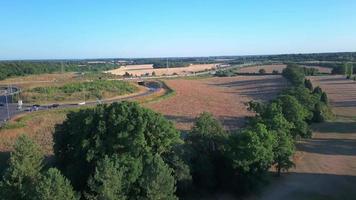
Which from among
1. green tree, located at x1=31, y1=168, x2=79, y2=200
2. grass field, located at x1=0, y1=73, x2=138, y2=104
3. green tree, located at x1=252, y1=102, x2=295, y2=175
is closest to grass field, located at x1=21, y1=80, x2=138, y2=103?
grass field, located at x1=0, y1=73, x2=138, y2=104

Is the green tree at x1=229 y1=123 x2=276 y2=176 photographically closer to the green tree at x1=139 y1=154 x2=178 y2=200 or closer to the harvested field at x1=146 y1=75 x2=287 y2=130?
the green tree at x1=139 y1=154 x2=178 y2=200

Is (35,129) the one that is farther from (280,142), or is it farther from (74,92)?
(74,92)

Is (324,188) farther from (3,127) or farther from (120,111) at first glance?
(3,127)

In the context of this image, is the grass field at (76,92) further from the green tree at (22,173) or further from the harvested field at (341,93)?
the green tree at (22,173)

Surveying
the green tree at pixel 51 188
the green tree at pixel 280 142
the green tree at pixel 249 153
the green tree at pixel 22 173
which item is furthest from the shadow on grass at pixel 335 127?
the green tree at pixel 51 188

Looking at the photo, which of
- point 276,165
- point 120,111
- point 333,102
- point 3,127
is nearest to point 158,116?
point 120,111
